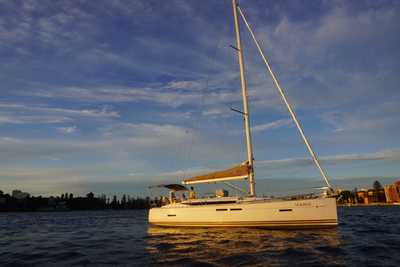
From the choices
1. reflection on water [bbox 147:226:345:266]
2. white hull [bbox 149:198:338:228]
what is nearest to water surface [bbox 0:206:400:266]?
reflection on water [bbox 147:226:345:266]

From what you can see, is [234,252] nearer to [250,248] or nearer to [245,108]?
[250,248]

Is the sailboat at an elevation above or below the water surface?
above

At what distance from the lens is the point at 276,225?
23.2 meters

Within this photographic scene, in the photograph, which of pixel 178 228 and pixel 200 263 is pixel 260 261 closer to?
pixel 200 263

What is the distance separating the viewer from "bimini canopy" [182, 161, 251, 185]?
25.5m

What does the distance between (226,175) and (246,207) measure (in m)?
3.54

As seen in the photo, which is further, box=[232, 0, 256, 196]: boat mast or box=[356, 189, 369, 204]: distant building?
box=[356, 189, 369, 204]: distant building

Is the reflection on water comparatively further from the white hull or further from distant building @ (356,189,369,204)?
distant building @ (356,189,369,204)

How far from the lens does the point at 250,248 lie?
16672 millimetres

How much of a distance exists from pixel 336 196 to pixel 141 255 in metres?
14.0

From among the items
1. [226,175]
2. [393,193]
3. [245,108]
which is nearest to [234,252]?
[226,175]

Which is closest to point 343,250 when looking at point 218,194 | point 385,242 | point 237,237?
point 385,242

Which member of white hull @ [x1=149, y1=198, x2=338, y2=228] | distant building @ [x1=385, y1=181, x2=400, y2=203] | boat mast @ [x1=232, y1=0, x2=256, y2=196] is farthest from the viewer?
distant building @ [x1=385, y1=181, x2=400, y2=203]

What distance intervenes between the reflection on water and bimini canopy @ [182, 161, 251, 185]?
160 inches
